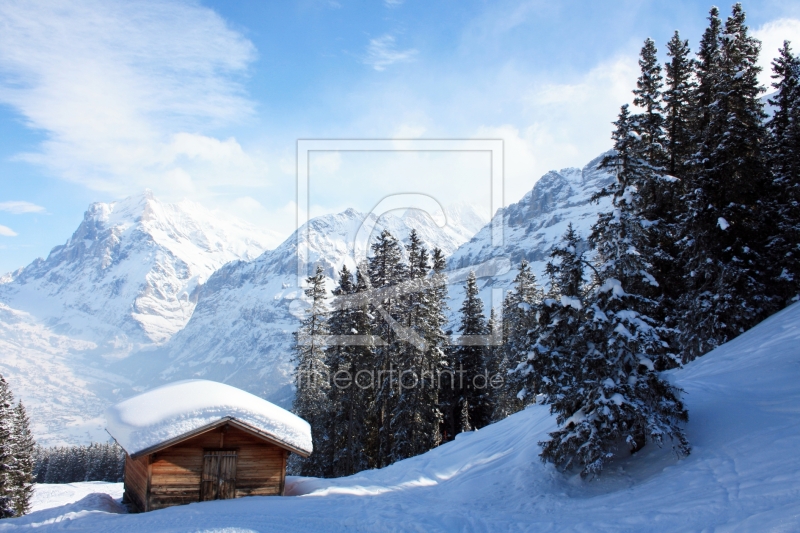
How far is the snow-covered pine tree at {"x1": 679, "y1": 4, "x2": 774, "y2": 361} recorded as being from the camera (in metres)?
21.8

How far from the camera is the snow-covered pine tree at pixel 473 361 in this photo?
40062 millimetres

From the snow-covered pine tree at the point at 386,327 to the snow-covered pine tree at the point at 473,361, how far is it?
9099mm

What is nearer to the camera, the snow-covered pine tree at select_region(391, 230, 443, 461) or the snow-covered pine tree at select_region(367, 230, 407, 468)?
the snow-covered pine tree at select_region(391, 230, 443, 461)

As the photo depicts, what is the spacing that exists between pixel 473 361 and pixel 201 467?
93.2 ft

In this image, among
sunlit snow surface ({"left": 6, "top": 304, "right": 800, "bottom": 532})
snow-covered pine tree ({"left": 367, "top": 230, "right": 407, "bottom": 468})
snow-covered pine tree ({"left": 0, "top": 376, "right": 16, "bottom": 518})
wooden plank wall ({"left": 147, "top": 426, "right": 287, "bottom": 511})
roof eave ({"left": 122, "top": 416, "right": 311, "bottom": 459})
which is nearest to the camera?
sunlit snow surface ({"left": 6, "top": 304, "right": 800, "bottom": 532})

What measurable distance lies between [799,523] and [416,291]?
23623 mm

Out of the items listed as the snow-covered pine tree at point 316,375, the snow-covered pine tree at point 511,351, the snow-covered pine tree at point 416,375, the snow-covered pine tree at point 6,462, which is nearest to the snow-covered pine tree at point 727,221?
the snow-covered pine tree at point 511,351

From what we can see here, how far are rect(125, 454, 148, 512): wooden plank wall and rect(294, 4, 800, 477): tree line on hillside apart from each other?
41.2 ft

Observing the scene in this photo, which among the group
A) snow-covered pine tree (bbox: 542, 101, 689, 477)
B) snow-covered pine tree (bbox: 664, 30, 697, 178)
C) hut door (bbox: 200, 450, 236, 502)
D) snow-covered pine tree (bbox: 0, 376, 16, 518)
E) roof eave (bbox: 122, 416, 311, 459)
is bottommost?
snow-covered pine tree (bbox: 0, 376, 16, 518)

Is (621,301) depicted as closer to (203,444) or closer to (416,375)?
(203,444)

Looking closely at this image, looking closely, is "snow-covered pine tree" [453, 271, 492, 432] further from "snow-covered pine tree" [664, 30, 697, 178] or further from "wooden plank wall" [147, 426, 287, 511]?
"wooden plank wall" [147, 426, 287, 511]

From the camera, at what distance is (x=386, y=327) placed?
1259 inches

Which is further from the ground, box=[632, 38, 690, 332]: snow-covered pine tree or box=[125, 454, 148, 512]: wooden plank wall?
box=[632, 38, 690, 332]: snow-covered pine tree

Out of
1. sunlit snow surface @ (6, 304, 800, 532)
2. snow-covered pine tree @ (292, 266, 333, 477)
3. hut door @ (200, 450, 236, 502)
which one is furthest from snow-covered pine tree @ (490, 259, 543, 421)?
hut door @ (200, 450, 236, 502)
